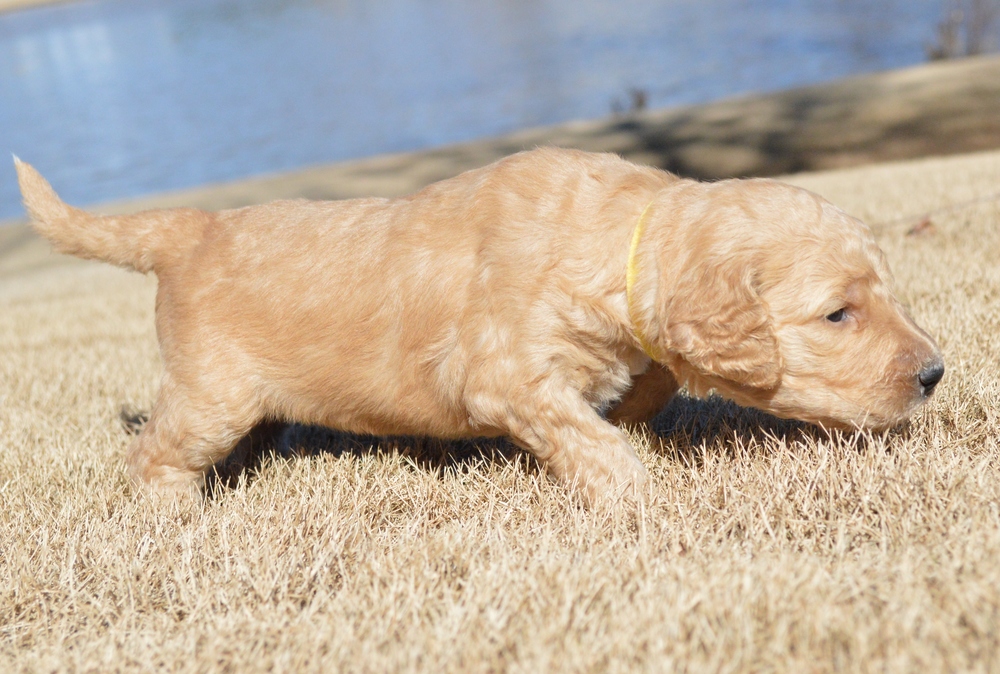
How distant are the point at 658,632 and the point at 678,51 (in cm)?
2134

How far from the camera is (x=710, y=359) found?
2627 mm

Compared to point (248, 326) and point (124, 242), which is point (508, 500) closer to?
point (248, 326)

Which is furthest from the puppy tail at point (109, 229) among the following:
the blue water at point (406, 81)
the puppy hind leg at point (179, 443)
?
the blue water at point (406, 81)

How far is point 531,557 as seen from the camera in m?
2.42

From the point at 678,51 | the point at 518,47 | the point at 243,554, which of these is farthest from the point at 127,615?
the point at 518,47

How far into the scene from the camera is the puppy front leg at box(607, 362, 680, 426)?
3334mm

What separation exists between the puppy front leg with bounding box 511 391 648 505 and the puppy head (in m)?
0.31

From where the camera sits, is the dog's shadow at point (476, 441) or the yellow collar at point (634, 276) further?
the dog's shadow at point (476, 441)

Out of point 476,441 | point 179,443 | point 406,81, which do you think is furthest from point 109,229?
point 406,81

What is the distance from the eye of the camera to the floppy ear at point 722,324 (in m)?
2.58

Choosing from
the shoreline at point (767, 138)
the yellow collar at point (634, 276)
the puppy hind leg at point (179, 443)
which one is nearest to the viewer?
the yellow collar at point (634, 276)

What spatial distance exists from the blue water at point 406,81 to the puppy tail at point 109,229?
13015 mm

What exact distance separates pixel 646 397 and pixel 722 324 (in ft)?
2.89

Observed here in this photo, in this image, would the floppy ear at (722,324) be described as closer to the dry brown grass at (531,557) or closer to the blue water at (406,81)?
the dry brown grass at (531,557)
